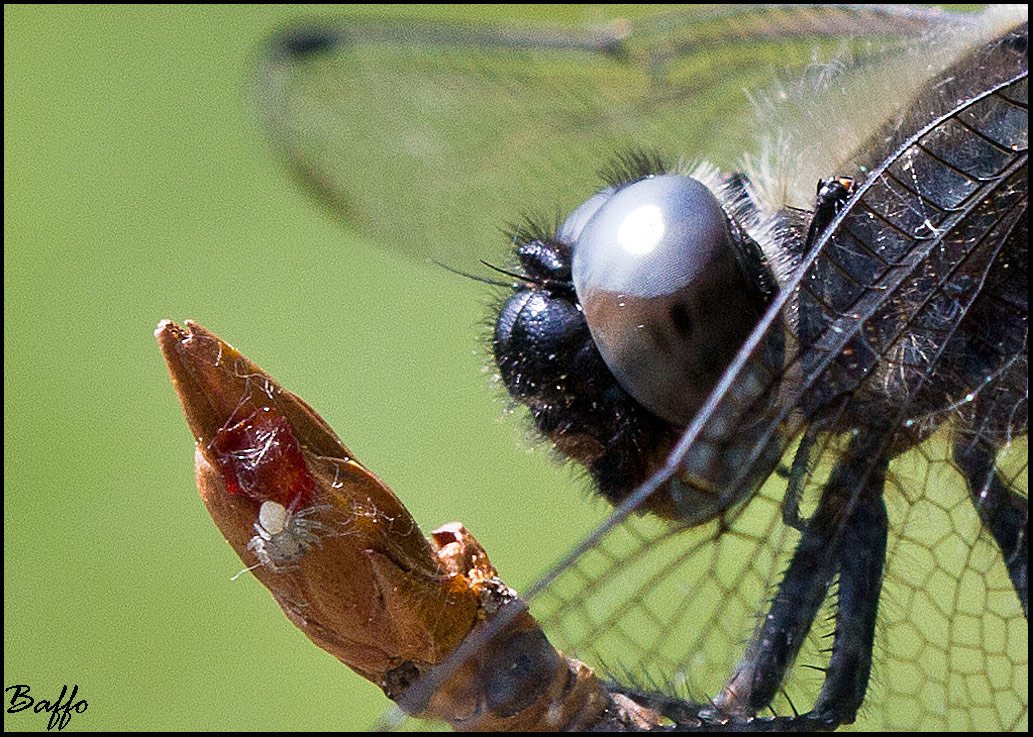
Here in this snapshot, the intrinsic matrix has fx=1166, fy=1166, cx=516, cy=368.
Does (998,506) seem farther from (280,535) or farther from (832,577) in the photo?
(280,535)

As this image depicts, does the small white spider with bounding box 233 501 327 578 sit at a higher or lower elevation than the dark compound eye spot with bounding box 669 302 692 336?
higher

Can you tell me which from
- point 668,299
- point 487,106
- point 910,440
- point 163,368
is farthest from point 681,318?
point 163,368

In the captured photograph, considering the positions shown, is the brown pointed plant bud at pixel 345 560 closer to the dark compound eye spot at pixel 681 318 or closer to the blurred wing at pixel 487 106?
the dark compound eye spot at pixel 681 318

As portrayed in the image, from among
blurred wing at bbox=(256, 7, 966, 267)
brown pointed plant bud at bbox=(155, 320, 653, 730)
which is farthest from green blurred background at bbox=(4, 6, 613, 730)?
brown pointed plant bud at bbox=(155, 320, 653, 730)

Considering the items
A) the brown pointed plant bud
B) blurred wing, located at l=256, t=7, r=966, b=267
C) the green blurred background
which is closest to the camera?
the brown pointed plant bud

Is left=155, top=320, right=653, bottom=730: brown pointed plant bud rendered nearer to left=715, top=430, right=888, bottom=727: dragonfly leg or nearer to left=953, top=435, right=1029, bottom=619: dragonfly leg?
left=715, top=430, right=888, bottom=727: dragonfly leg

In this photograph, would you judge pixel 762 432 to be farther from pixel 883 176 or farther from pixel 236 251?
pixel 236 251

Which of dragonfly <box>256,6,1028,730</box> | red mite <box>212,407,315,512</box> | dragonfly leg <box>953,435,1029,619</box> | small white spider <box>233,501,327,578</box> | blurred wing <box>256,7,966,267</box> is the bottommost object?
dragonfly leg <box>953,435,1029,619</box>
